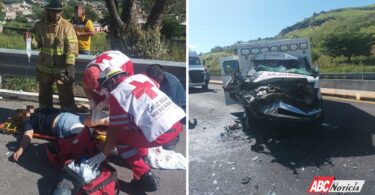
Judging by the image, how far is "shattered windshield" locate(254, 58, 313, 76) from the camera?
2.15 meters

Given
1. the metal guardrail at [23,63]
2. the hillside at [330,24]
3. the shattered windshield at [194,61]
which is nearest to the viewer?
the shattered windshield at [194,61]

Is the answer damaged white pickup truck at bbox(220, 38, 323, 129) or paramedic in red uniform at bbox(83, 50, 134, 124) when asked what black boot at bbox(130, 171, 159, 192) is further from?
damaged white pickup truck at bbox(220, 38, 323, 129)

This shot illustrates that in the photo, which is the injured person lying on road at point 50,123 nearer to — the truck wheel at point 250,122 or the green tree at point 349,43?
the truck wheel at point 250,122

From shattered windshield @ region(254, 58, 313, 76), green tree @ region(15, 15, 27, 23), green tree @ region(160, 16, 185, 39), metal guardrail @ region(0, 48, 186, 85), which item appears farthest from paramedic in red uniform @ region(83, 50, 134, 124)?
shattered windshield @ region(254, 58, 313, 76)

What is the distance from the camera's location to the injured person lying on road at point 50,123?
289 cm

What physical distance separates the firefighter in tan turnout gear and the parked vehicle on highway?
1.16 metres

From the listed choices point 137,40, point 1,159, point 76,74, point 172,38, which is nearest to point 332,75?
point 172,38

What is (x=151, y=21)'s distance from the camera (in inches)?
108

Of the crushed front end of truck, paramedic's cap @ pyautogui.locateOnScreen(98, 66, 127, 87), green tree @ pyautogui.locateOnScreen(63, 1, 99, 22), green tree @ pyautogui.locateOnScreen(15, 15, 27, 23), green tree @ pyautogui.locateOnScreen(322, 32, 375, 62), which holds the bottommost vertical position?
the crushed front end of truck

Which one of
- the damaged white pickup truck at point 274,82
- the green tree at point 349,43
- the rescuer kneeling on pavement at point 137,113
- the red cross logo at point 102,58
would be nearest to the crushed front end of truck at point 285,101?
the damaged white pickup truck at point 274,82

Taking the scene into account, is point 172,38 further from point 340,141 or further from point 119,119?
point 340,141

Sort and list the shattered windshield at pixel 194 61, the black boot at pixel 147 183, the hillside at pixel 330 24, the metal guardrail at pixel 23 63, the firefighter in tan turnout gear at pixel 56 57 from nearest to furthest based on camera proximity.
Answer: the shattered windshield at pixel 194 61, the hillside at pixel 330 24, the black boot at pixel 147 183, the metal guardrail at pixel 23 63, the firefighter in tan turnout gear at pixel 56 57

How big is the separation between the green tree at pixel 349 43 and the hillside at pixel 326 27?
2 centimetres

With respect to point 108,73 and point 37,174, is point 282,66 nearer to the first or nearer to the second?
point 108,73
